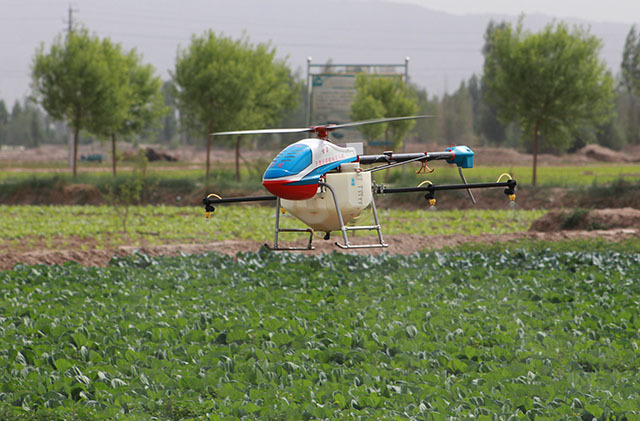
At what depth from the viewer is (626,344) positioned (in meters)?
10.4

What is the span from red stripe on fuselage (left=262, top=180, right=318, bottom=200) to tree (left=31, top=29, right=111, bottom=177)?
A: 39.5 m

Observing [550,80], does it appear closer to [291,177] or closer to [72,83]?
[72,83]

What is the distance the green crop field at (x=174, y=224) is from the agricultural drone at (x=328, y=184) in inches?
838

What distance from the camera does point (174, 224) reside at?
27.5 meters

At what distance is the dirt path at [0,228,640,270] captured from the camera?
17.8 m

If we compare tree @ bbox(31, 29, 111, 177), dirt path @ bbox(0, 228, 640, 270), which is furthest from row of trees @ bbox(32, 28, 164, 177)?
dirt path @ bbox(0, 228, 640, 270)

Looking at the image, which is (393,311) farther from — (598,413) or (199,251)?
(199,251)

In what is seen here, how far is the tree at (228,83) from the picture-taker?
30094 mm

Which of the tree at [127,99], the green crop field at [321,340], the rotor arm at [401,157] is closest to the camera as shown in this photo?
the rotor arm at [401,157]

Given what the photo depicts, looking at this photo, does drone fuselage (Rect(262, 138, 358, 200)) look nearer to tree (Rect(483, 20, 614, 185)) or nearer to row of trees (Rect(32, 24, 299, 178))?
tree (Rect(483, 20, 614, 185))

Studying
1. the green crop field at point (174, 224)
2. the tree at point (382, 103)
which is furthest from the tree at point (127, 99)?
the tree at point (382, 103)

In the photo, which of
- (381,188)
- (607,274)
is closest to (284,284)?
(607,274)

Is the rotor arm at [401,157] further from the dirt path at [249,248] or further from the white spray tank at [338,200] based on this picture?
the dirt path at [249,248]

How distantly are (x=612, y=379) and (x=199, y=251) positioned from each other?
13213mm
